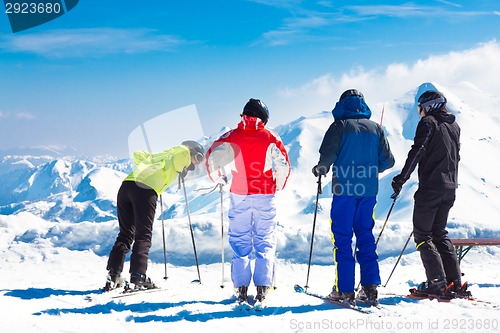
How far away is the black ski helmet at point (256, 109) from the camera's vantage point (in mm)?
5348

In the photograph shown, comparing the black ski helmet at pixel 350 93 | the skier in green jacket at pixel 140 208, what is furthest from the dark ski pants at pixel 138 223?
the black ski helmet at pixel 350 93

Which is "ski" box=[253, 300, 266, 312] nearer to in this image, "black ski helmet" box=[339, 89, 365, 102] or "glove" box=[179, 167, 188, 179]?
"glove" box=[179, 167, 188, 179]

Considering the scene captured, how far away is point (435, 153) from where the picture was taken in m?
5.60

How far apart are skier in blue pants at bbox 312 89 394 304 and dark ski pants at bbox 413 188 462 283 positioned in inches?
32.6

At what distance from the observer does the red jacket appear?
533 centimetres

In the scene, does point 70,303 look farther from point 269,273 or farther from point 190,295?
point 269,273

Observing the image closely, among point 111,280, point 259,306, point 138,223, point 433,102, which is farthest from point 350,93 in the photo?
point 111,280

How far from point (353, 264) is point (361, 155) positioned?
1284mm

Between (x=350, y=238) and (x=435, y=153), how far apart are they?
1.60 m

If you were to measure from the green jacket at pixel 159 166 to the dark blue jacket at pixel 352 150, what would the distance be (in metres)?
2.06

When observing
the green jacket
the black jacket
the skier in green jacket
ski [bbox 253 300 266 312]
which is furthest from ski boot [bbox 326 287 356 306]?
the green jacket

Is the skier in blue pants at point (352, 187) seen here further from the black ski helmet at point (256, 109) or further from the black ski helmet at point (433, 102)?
the black ski helmet at point (433, 102)

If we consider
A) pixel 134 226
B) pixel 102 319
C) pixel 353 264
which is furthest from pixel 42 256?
pixel 353 264

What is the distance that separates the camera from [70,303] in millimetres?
5215
